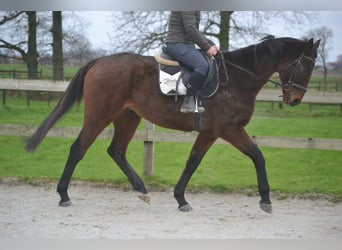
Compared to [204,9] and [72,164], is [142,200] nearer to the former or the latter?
[72,164]

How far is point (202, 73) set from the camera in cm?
388

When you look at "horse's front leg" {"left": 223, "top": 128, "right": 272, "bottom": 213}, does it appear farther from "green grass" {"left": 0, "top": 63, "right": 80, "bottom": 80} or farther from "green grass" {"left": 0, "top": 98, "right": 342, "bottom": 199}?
"green grass" {"left": 0, "top": 63, "right": 80, "bottom": 80}

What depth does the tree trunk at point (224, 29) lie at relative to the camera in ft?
14.3

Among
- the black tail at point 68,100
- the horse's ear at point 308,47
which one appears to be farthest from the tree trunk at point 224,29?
the black tail at point 68,100

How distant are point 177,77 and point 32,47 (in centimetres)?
155

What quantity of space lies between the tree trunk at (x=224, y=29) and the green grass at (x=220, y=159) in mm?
636

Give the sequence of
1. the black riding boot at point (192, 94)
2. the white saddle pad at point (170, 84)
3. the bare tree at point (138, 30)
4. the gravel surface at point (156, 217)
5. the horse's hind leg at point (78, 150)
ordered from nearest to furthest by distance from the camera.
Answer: the gravel surface at point (156, 217) < the black riding boot at point (192, 94) < the white saddle pad at point (170, 84) < the horse's hind leg at point (78, 150) < the bare tree at point (138, 30)

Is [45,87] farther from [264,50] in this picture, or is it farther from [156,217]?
[264,50]

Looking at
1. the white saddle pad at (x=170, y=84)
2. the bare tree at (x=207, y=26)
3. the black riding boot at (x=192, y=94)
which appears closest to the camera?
the black riding boot at (x=192, y=94)

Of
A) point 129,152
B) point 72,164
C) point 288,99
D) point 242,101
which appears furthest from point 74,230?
point 288,99

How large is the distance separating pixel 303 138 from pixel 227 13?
4.55ft

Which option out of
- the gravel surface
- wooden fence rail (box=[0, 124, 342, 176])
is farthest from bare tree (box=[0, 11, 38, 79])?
the gravel surface

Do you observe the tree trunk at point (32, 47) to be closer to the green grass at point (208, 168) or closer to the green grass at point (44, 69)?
the green grass at point (44, 69)

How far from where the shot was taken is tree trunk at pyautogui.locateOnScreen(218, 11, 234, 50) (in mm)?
4363
